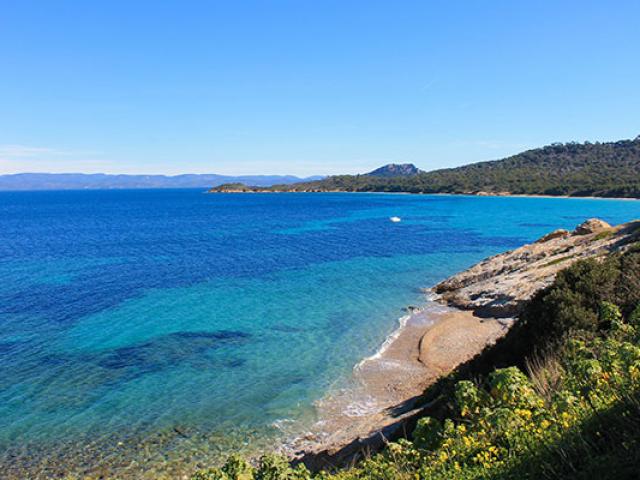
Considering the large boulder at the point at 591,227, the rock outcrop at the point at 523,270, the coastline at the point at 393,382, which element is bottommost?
the coastline at the point at 393,382

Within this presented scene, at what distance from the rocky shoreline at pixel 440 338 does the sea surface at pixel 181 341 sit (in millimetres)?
1428

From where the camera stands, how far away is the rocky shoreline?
15.5 meters

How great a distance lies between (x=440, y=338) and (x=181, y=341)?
15.1 meters

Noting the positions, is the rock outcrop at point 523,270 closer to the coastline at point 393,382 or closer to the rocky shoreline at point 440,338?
the rocky shoreline at point 440,338

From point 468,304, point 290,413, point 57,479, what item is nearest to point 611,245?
point 468,304

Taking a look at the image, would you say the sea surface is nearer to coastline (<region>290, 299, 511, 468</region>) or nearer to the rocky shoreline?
coastline (<region>290, 299, 511, 468</region>)

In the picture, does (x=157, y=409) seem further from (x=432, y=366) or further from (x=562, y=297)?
(x=562, y=297)

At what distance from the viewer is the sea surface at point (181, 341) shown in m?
16.9

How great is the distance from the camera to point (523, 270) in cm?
3638

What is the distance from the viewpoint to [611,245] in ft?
110

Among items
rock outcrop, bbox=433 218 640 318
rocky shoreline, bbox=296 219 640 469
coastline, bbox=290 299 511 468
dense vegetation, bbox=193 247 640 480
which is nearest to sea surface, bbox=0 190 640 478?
coastline, bbox=290 299 511 468

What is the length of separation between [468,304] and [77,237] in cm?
7110

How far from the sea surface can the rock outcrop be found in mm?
3849

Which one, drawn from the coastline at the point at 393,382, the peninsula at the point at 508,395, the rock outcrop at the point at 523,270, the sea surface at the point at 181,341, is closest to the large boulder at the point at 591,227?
the rock outcrop at the point at 523,270
